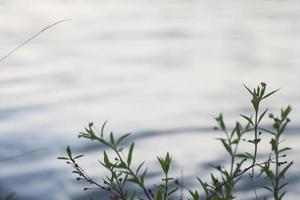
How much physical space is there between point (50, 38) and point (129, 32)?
1.18 m

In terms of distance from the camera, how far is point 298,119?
5355mm

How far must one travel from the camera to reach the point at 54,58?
780 cm

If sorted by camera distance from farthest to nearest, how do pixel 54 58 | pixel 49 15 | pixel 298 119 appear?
pixel 49 15
pixel 54 58
pixel 298 119

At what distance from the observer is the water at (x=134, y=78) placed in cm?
452

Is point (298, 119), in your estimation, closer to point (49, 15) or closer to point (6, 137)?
point (6, 137)

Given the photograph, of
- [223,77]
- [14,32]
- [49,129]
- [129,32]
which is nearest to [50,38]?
[14,32]

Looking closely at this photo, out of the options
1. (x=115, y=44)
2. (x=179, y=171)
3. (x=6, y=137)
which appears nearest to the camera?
(x=179, y=171)

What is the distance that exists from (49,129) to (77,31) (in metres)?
4.80

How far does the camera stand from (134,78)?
22.7 feet

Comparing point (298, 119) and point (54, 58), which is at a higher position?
point (54, 58)

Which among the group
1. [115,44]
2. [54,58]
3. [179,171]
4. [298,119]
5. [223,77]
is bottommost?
[179,171]

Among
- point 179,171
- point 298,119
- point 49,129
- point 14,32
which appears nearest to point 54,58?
point 14,32

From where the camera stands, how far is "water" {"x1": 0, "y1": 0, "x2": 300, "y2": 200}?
178 inches

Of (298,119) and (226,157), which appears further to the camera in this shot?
(298,119)
